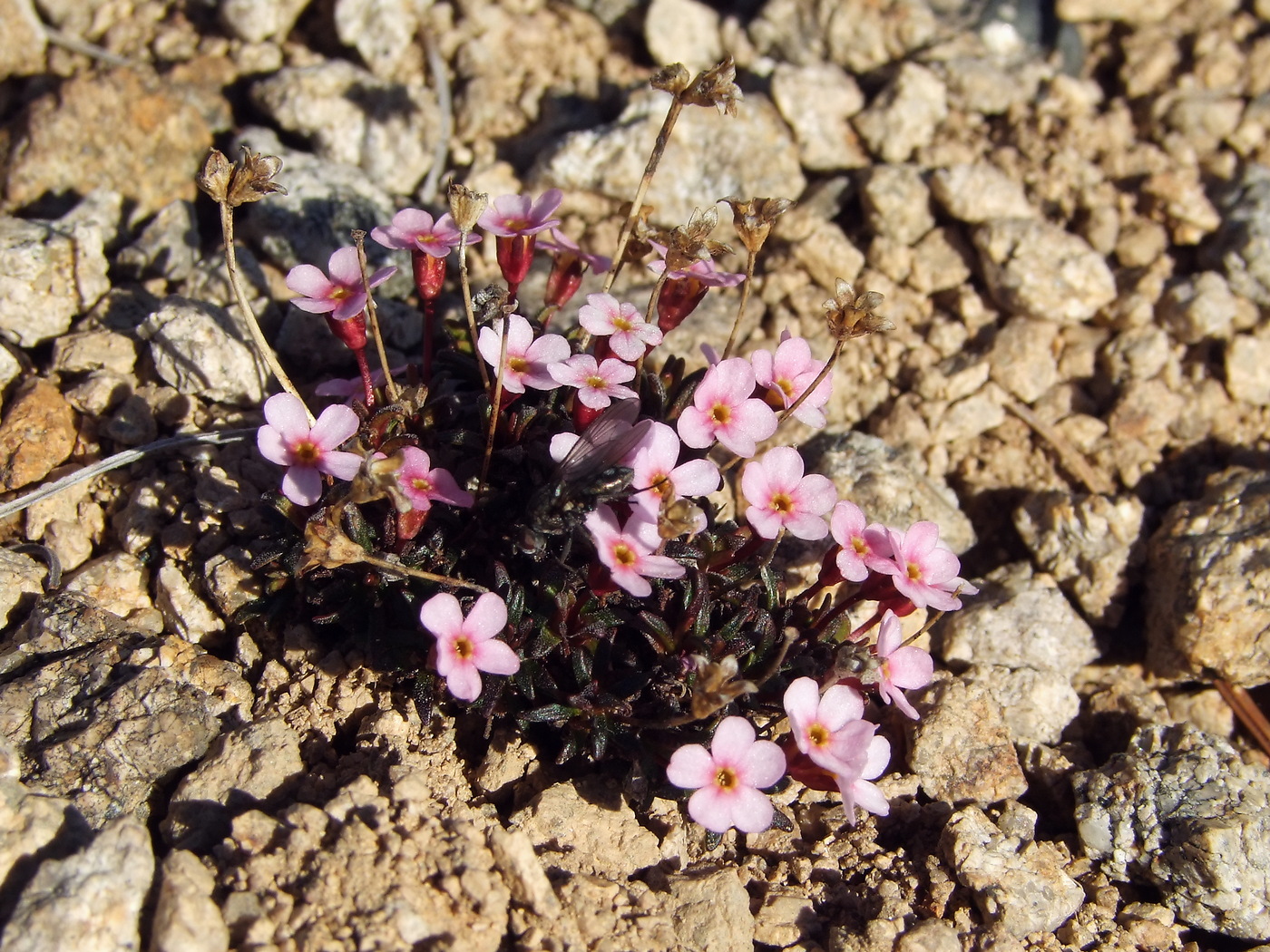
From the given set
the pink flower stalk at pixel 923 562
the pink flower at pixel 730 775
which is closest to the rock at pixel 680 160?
the pink flower stalk at pixel 923 562

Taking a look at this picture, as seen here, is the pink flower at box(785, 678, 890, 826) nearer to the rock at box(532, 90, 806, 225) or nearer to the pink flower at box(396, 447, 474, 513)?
the pink flower at box(396, 447, 474, 513)

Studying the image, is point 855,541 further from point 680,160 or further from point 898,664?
point 680,160

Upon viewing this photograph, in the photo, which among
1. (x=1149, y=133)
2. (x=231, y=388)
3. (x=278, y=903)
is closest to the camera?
(x=278, y=903)

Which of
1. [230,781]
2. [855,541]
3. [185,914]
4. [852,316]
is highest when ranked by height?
[852,316]

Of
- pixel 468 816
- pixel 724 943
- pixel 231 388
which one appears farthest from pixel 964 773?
pixel 231 388

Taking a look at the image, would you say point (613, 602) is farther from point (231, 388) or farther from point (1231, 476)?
point (1231, 476)

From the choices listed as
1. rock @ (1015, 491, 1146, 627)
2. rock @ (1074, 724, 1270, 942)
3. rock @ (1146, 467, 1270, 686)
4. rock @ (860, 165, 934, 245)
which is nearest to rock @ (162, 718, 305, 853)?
rock @ (1074, 724, 1270, 942)

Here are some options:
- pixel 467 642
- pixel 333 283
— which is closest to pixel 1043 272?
pixel 333 283

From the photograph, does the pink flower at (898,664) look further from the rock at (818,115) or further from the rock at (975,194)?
the rock at (818,115)
